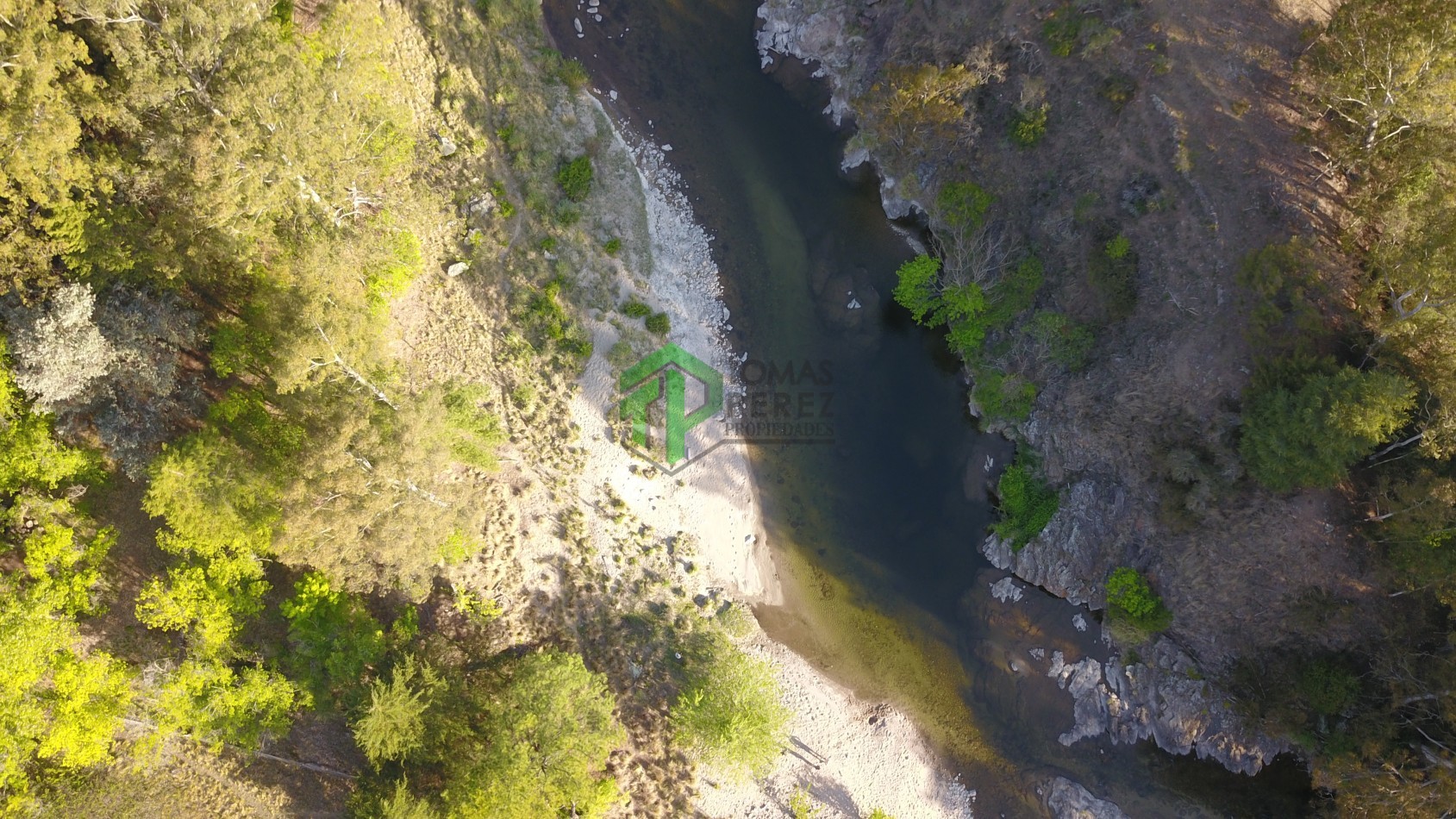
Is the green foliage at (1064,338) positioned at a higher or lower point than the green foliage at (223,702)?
higher

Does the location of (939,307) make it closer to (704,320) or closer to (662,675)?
(704,320)

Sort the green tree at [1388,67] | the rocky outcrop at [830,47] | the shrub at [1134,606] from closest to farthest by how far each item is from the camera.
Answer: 1. the green tree at [1388,67]
2. the shrub at [1134,606]
3. the rocky outcrop at [830,47]

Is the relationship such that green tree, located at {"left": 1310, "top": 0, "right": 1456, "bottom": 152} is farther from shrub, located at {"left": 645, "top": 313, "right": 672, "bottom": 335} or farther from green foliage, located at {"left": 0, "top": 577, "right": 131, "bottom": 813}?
green foliage, located at {"left": 0, "top": 577, "right": 131, "bottom": 813}

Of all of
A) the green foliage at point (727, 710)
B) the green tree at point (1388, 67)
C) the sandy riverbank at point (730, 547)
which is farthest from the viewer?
the sandy riverbank at point (730, 547)

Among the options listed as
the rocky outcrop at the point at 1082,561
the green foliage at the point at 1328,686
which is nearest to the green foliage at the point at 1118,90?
the rocky outcrop at the point at 1082,561

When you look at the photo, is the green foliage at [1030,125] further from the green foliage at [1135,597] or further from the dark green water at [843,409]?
the green foliage at [1135,597]

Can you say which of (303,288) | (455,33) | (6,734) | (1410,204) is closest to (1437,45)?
(1410,204)

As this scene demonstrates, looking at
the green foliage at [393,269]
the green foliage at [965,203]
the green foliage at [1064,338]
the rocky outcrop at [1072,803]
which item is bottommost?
the rocky outcrop at [1072,803]

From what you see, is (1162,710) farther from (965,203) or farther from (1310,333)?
(965,203)
